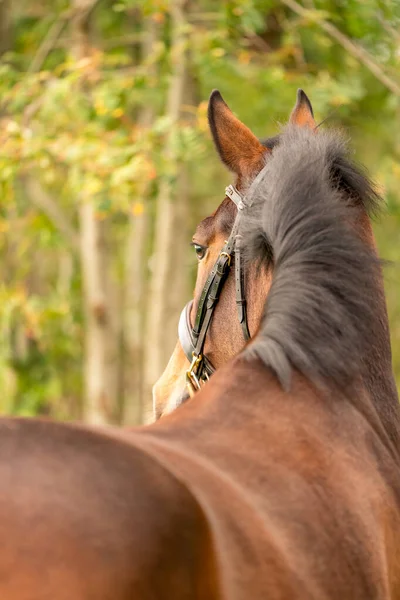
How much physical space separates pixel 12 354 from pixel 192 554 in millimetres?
11077

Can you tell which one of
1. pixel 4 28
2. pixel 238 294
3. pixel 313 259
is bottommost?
pixel 238 294

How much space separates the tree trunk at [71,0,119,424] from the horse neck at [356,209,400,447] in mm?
7621

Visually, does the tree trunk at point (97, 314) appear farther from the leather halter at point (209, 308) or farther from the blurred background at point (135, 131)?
the leather halter at point (209, 308)

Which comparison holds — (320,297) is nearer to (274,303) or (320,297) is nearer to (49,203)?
(274,303)

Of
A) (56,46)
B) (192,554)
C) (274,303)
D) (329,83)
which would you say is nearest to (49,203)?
(56,46)

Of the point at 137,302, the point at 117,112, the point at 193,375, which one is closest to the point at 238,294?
the point at 193,375

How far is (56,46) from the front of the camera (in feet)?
37.4

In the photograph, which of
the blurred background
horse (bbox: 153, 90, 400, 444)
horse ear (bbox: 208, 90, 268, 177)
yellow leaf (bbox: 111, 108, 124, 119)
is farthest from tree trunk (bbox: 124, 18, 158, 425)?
horse ear (bbox: 208, 90, 268, 177)

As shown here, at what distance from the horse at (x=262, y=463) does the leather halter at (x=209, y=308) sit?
1 centimetres

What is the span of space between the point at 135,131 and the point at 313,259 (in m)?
6.53

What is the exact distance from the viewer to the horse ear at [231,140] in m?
3.56

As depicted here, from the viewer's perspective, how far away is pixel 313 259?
2.80 meters

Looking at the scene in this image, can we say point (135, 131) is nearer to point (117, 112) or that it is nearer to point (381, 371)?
point (117, 112)

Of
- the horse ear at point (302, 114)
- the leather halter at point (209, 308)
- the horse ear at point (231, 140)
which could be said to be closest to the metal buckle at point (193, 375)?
the leather halter at point (209, 308)
